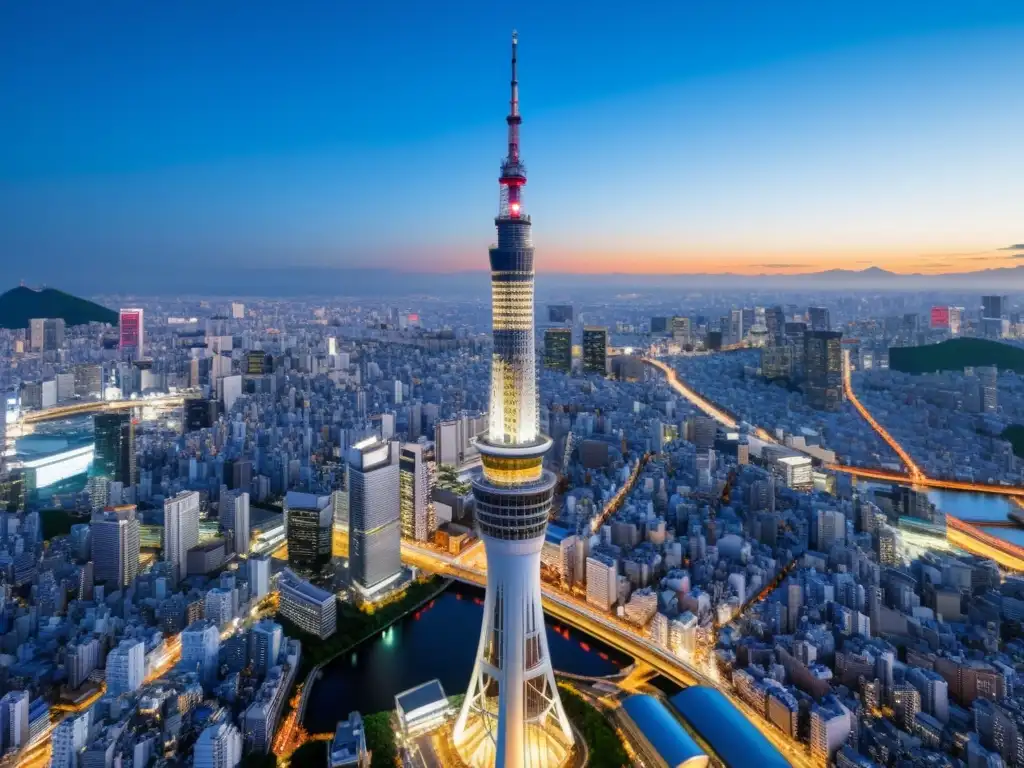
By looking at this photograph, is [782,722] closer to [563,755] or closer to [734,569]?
[563,755]

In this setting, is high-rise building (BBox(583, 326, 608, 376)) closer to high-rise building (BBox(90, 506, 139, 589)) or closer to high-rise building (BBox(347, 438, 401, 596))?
high-rise building (BBox(347, 438, 401, 596))

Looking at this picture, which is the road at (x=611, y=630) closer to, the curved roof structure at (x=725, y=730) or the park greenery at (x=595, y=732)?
the curved roof structure at (x=725, y=730)

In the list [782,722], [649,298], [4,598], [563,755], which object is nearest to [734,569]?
[782,722]

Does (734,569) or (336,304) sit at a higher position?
(336,304)

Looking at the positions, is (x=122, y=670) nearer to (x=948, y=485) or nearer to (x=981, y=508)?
(x=981, y=508)

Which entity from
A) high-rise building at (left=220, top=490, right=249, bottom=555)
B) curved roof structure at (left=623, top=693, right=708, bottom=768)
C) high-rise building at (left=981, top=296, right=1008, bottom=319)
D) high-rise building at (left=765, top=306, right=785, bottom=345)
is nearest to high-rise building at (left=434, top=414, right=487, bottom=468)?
high-rise building at (left=220, top=490, right=249, bottom=555)

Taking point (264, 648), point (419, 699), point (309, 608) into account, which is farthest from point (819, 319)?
point (264, 648)
